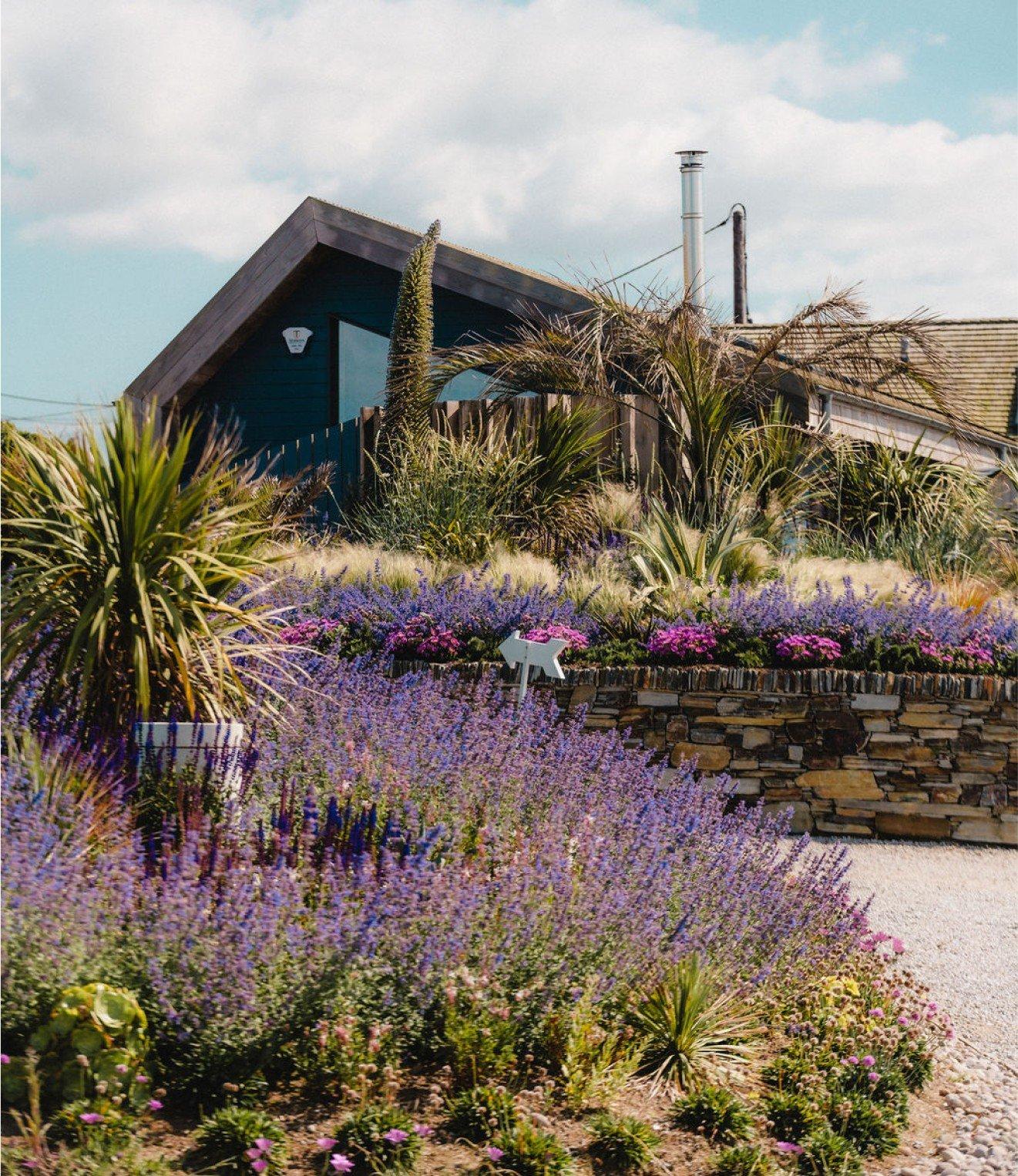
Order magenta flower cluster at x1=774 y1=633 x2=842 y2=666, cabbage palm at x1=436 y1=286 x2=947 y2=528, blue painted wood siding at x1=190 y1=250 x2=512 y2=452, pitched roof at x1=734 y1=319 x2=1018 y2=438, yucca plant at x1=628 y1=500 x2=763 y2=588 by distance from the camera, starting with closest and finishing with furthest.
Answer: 1. magenta flower cluster at x1=774 y1=633 x2=842 y2=666
2. yucca plant at x1=628 y1=500 x2=763 y2=588
3. cabbage palm at x1=436 y1=286 x2=947 y2=528
4. blue painted wood siding at x1=190 y1=250 x2=512 y2=452
5. pitched roof at x1=734 y1=319 x2=1018 y2=438

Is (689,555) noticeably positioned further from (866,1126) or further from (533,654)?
(866,1126)

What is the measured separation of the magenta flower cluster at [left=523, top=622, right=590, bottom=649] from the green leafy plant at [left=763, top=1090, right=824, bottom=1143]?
4502 mm

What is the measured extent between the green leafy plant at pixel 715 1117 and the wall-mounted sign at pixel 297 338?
1299cm

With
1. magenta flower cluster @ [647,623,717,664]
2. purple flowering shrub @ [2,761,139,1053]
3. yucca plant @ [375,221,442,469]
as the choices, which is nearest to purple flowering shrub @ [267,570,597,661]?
magenta flower cluster @ [647,623,717,664]

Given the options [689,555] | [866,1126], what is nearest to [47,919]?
[866,1126]

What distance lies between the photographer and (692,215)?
55.7 ft

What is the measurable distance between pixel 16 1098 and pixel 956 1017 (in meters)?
3.45

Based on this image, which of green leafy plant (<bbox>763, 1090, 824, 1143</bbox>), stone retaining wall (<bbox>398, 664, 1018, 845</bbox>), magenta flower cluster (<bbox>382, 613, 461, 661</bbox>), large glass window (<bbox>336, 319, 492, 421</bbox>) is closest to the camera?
green leafy plant (<bbox>763, 1090, 824, 1143</bbox>)

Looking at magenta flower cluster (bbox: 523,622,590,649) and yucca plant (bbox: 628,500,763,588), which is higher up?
yucca plant (bbox: 628,500,763,588)

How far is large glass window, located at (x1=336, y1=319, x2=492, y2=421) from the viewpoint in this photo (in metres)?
15.3

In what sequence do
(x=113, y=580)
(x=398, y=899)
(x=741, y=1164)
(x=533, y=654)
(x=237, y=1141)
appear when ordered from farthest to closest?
1. (x=533, y=654)
2. (x=113, y=580)
3. (x=398, y=899)
4. (x=741, y=1164)
5. (x=237, y=1141)

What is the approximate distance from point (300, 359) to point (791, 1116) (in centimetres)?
1311

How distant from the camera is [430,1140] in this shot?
130 inches

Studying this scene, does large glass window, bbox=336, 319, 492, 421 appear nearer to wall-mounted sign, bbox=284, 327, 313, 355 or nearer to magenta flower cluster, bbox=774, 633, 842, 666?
wall-mounted sign, bbox=284, 327, 313, 355
